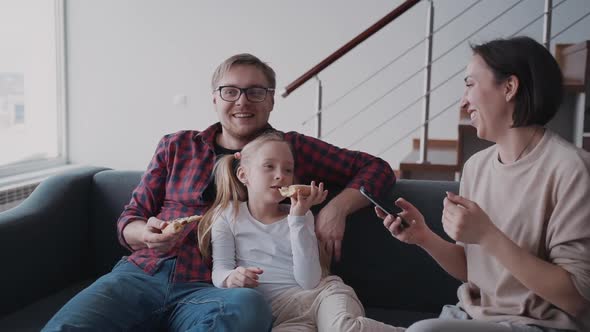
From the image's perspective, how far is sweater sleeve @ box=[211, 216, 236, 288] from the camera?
178 cm

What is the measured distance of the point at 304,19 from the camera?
473 centimetres

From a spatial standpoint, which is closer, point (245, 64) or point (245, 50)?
point (245, 64)

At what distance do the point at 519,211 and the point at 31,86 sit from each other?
4228mm

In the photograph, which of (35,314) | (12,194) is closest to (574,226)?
(35,314)

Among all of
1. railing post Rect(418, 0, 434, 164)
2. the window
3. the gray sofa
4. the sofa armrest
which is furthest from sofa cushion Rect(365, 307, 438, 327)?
the window

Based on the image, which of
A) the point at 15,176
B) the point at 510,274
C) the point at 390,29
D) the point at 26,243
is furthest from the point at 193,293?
the point at 390,29

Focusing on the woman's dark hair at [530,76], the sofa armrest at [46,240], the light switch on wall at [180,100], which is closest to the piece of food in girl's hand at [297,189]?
the woman's dark hair at [530,76]

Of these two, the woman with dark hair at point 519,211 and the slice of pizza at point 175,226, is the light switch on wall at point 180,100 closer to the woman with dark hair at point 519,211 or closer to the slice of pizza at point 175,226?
the slice of pizza at point 175,226

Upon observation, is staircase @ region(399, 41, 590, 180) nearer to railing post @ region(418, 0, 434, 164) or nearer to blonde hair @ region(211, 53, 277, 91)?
railing post @ region(418, 0, 434, 164)

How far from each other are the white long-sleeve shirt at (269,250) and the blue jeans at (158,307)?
0.11 meters

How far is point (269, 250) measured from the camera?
1.81m

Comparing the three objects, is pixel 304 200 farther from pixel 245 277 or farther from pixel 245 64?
pixel 245 64

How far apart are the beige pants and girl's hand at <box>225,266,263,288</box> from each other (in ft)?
0.40

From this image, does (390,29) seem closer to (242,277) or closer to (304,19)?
(304,19)
